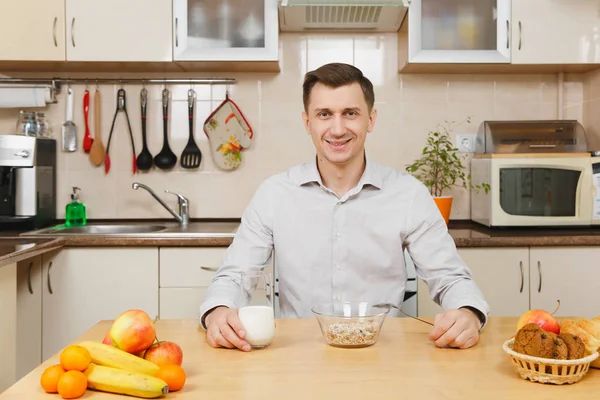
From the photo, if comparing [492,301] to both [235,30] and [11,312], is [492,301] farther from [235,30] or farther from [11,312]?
[11,312]

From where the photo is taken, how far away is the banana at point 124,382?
40.6 inches

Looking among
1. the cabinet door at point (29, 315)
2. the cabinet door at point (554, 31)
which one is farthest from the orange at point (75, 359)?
the cabinet door at point (554, 31)

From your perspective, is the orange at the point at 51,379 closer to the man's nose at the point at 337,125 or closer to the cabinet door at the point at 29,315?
the man's nose at the point at 337,125

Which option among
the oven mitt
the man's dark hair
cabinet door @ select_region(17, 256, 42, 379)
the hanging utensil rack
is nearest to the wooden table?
the man's dark hair

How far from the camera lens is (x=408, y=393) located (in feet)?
3.47

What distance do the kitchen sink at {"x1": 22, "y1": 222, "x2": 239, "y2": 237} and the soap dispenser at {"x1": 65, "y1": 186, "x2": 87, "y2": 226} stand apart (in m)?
0.04

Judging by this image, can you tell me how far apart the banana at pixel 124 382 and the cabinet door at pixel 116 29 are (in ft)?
6.83

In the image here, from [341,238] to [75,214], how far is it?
170 centimetres

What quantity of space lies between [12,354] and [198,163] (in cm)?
129

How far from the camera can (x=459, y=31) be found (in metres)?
2.97

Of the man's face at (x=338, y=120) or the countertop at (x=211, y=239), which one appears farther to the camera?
the countertop at (x=211, y=239)

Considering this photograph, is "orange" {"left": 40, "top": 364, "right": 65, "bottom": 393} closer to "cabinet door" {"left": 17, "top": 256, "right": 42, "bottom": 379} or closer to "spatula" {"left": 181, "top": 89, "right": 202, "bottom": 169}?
"cabinet door" {"left": 17, "top": 256, "right": 42, "bottom": 379}

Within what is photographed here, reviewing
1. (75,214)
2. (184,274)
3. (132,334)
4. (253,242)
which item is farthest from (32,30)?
(132,334)

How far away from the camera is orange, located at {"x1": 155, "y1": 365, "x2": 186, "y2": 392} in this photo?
1060 millimetres
